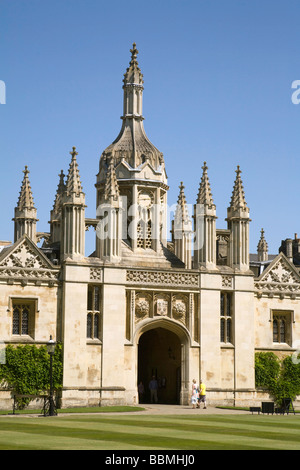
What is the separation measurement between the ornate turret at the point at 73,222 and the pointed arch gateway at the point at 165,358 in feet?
18.4

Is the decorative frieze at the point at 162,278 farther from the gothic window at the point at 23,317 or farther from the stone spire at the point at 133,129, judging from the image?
the stone spire at the point at 133,129

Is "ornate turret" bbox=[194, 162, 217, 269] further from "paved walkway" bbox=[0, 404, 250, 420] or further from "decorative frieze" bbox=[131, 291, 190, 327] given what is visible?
"paved walkway" bbox=[0, 404, 250, 420]

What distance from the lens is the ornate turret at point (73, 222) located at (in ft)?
162

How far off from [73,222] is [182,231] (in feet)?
30.8

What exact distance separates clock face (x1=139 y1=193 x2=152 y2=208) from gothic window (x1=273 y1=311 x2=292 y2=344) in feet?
32.1

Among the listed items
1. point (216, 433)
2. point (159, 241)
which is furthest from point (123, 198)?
point (216, 433)

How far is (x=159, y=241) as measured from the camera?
54.1m

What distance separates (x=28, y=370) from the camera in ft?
156

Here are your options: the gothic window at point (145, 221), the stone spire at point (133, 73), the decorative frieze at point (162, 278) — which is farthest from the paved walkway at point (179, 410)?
the stone spire at point (133, 73)

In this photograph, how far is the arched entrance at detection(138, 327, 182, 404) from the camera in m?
53.6

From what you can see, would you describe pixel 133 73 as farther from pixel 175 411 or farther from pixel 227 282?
pixel 175 411

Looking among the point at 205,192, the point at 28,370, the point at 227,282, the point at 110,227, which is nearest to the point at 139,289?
the point at 110,227

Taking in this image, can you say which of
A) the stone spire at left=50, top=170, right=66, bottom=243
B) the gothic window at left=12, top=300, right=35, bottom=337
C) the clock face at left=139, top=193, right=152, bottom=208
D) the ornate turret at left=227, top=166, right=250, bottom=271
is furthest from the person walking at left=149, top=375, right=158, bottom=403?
the stone spire at left=50, top=170, right=66, bottom=243

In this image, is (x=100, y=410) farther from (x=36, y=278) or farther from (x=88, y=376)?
(x=36, y=278)
